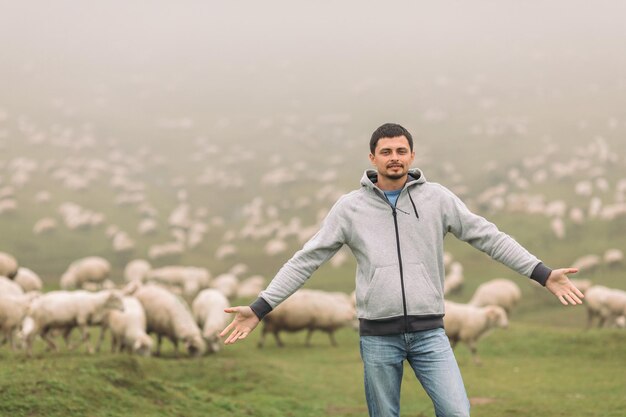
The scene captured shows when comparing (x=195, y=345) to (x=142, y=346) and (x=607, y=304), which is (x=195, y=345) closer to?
(x=142, y=346)

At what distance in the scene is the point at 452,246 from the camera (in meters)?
37.8

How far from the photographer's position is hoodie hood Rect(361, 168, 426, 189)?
5.52 meters

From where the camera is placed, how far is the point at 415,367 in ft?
18.0

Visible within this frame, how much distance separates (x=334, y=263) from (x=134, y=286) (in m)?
19.5

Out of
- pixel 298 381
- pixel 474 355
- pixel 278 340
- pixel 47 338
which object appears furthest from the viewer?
pixel 278 340

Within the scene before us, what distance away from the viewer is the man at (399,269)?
17.4ft

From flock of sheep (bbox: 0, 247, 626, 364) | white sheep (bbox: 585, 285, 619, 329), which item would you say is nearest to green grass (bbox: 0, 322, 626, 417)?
flock of sheep (bbox: 0, 247, 626, 364)

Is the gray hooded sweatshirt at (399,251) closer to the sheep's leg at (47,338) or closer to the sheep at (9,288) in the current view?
the sheep's leg at (47,338)

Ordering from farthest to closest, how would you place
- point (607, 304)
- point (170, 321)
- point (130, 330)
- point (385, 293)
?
point (607, 304)
point (170, 321)
point (130, 330)
point (385, 293)

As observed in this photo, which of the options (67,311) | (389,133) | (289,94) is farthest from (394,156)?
(289,94)

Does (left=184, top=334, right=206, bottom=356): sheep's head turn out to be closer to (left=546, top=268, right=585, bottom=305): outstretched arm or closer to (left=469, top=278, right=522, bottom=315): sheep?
(left=546, top=268, right=585, bottom=305): outstretched arm

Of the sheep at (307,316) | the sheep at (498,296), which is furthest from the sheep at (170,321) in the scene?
the sheep at (498,296)

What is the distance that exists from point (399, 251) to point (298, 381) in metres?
9.18

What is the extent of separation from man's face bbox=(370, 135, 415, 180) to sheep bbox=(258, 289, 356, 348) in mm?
14522
